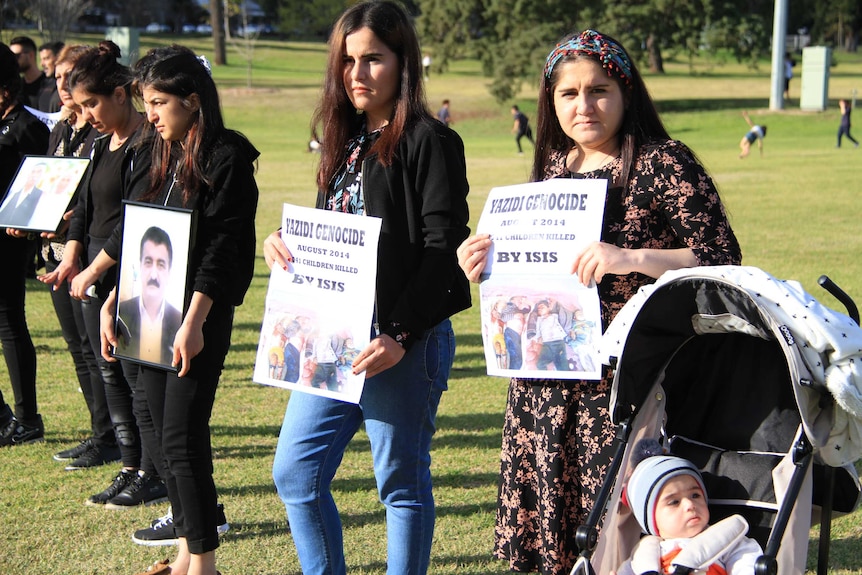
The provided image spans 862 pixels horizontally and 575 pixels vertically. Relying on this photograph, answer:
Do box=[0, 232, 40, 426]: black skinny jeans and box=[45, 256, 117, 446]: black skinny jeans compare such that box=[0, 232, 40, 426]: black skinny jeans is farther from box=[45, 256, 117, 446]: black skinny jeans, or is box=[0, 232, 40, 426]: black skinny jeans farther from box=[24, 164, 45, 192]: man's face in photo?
box=[24, 164, 45, 192]: man's face in photo

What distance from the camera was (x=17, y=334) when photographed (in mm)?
6270

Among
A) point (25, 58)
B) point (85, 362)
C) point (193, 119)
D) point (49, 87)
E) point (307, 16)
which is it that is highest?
point (307, 16)

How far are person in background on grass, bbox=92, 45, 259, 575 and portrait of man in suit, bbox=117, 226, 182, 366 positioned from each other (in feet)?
0.20

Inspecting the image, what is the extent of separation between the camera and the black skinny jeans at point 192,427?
12.5ft

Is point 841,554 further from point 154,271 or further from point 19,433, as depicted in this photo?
point 19,433

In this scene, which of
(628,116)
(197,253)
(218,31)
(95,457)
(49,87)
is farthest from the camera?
(218,31)

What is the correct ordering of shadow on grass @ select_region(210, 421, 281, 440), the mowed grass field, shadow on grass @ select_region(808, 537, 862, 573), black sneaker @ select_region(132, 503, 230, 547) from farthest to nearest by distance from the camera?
shadow on grass @ select_region(210, 421, 281, 440) < black sneaker @ select_region(132, 503, 230, 547) < the mowed grass field < shadow on grass @ select_region(808, 537, 862, 573)

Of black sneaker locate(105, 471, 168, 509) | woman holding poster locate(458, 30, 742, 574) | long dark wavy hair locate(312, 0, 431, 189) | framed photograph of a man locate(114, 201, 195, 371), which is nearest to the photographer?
woman holding poster locate(458, 30, 742, 574)

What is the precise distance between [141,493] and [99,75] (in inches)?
81.8

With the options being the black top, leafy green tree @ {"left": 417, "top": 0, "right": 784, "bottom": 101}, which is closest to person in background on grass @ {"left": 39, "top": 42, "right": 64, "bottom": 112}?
the black top

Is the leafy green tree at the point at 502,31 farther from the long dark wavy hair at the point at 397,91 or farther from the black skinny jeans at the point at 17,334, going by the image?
the long dark wavy hair at the point at 397,91

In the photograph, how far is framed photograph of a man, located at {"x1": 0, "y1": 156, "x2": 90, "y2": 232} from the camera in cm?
552

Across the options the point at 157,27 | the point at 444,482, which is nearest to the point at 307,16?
the point at 157,27

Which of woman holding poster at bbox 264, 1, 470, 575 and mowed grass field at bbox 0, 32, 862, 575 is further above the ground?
woman holding poster at bbox 264, 1, 470, 575
